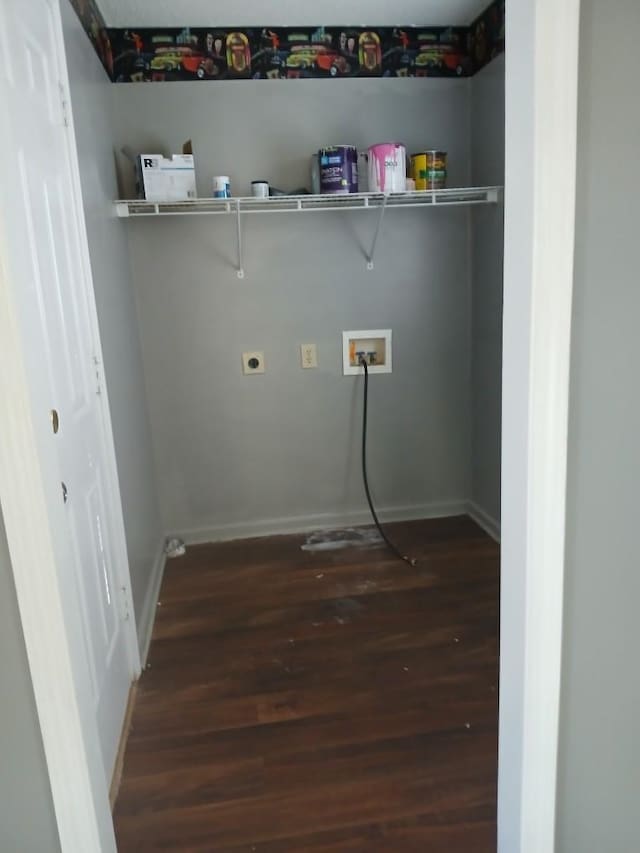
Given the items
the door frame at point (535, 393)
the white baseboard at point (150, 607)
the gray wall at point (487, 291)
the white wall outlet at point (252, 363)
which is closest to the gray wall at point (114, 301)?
the white baseboard at point (150, 607)

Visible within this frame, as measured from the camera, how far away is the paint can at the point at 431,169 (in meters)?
2.62

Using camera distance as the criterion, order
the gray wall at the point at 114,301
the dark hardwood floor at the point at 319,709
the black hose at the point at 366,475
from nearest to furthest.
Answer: the dark hardwood floor at the point at 319,709 → the gray wall at the point at 114,301 → the black hose at the point at 366,475

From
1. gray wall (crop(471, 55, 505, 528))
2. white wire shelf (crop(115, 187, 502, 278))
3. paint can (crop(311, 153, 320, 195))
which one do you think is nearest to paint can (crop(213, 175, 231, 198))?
white wire shelf (crop(115, 187, 502, 278))

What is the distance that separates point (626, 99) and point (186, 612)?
89.2 inches

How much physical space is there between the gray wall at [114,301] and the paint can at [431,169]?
4.19ft

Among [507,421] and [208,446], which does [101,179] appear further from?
[507,421]

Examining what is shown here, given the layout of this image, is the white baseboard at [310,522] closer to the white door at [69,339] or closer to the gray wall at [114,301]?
the gray wall at [114,301]

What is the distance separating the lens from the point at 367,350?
306 centimetres

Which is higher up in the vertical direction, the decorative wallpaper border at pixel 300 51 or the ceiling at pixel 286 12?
the ceiling at pixel 286 12

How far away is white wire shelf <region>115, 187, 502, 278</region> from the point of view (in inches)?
100

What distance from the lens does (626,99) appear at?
0.92m

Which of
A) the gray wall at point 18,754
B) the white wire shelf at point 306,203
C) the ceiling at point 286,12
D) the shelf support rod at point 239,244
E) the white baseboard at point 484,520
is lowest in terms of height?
the white baseboard at point 484,520

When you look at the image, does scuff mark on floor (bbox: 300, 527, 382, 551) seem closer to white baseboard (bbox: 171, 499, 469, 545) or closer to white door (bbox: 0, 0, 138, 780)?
white baseboard (bbox: 171, 499, 469, 545)

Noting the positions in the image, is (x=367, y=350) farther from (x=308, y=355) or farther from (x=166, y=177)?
(x=166, y=177)
